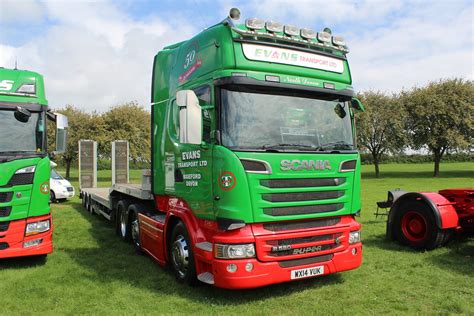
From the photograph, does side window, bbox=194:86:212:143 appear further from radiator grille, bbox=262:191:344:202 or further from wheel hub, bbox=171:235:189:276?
wheel hub, bbox=171:235:189:276

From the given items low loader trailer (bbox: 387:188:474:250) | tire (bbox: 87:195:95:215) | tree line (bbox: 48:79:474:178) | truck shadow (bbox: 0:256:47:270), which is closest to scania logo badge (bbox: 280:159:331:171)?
low loader trailer (bbox: 387:188:474:250)

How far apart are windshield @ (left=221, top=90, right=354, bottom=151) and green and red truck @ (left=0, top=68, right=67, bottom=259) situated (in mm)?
3671

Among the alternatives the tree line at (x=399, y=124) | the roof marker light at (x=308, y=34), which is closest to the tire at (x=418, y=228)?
the roof marker light at (x=308, y=34)

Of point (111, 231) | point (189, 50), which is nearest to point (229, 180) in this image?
point (189, 50)

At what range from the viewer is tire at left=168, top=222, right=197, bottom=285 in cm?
561

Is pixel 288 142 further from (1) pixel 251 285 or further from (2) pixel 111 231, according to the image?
(2) pixel 111 231

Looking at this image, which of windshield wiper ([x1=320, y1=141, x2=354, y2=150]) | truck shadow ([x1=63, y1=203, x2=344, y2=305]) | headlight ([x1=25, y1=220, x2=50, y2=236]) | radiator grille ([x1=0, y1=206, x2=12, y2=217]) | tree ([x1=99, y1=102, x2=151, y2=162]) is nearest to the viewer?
truck shadow ([x1=63, y1=203, x2=344, y2=305])

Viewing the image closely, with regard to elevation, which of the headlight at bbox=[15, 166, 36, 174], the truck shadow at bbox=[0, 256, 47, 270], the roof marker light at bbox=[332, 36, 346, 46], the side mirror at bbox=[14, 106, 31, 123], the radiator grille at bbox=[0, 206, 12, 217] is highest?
the roof marker light at bbox=[332, 36, 346, 46]

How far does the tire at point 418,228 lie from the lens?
7422 millimetres

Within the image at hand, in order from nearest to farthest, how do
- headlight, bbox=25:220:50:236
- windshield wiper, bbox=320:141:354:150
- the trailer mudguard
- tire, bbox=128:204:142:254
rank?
windshield wiper, bbox=320:141:354:150 < headlight, bbox=25:220:50:236 < the trailer mudguard < tire, bbox=128:204:142:254

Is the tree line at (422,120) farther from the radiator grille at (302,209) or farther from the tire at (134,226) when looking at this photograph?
the radiator grille at (302,209)

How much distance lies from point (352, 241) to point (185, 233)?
7.88 ft

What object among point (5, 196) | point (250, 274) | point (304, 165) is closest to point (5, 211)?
point (5, 196)

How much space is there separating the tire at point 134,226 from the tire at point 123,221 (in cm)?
14
